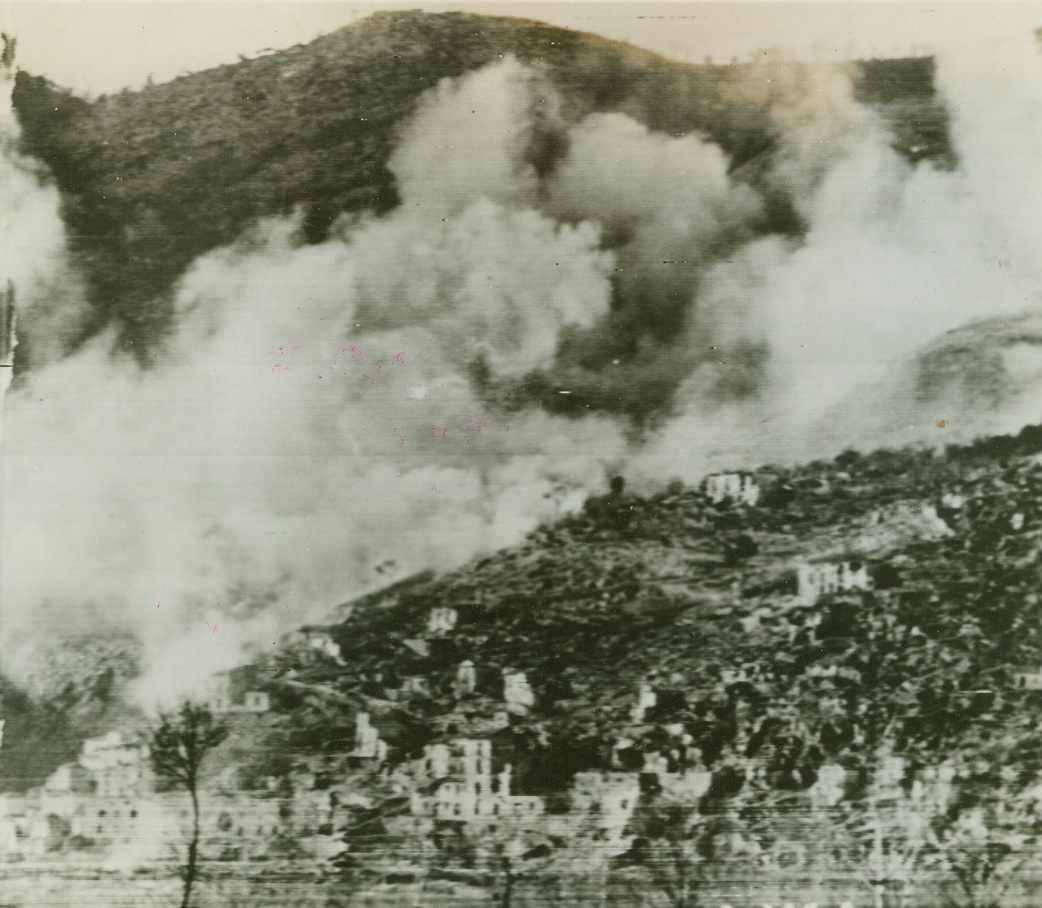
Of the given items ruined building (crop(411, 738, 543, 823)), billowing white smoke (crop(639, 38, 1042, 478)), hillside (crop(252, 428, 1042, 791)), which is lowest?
ruined building (crop(411, 738, 543, 823))

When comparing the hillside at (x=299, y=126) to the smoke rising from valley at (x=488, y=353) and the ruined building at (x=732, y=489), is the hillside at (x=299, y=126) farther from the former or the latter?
the ruined building at (x=732, y=489)

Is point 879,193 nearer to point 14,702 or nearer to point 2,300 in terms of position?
point 2,300

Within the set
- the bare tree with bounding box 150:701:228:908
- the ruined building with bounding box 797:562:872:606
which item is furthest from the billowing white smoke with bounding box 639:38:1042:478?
the bare tree with bounding box 150:701:228:908

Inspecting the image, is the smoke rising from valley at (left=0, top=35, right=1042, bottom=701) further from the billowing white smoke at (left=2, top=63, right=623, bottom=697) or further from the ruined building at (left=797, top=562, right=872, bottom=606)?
the ruined building at (left=797, top=562, right=872, bottom=606)

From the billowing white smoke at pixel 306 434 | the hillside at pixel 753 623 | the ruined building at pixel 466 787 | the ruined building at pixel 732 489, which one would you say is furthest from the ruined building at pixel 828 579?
the ruined building at pixel 466 787

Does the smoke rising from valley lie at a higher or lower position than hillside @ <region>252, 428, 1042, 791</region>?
higher
